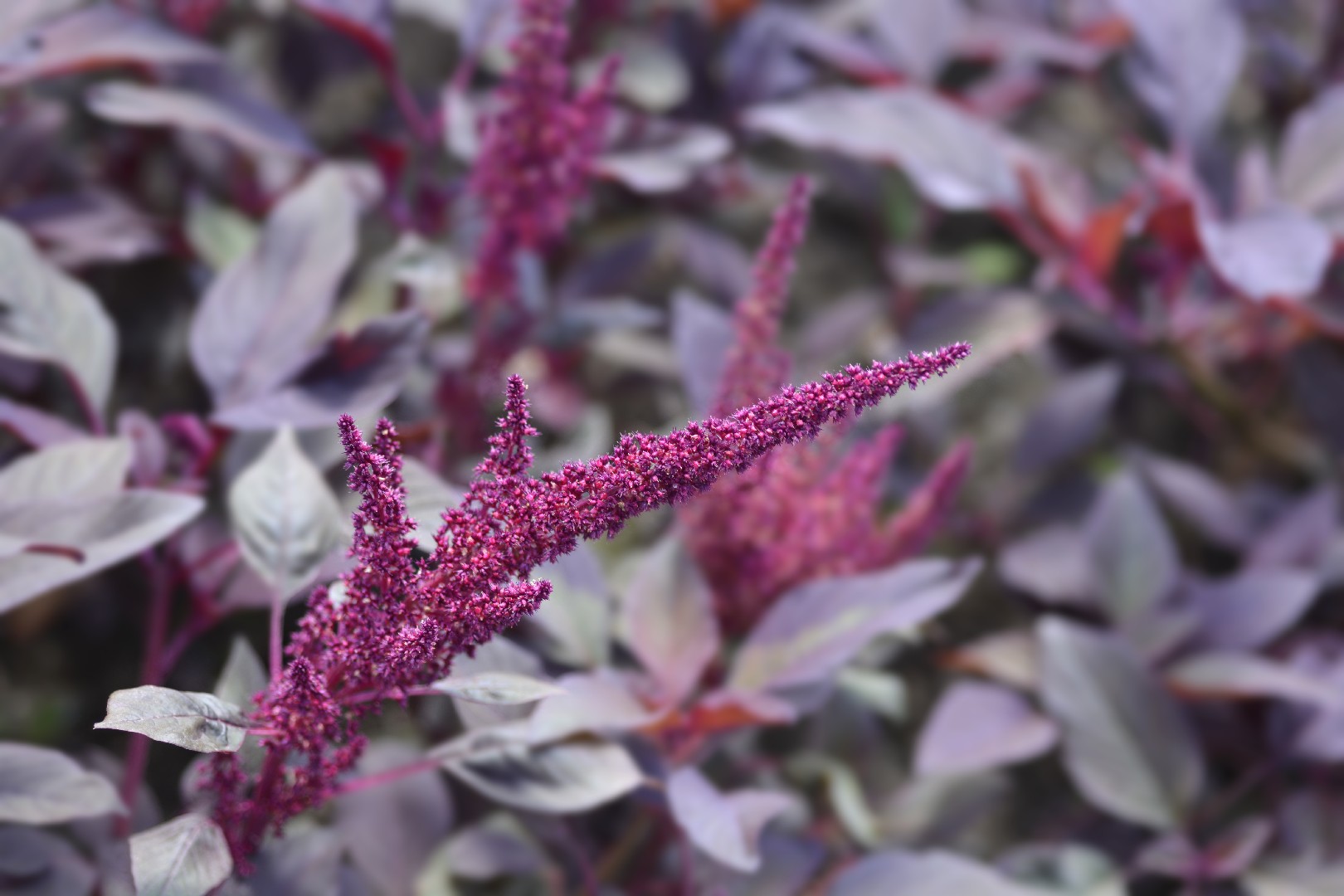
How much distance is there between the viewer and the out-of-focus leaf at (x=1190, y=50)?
1426 mm

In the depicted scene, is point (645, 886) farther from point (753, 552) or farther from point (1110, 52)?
point (1110, 52)

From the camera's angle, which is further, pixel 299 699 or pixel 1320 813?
A: pixel 1320 813

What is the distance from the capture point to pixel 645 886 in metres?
1.03

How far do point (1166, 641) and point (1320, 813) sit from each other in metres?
0.24

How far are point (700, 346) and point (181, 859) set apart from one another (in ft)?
2.15

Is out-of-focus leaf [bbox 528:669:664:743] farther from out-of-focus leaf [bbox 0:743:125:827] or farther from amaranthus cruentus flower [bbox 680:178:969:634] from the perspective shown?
out-of-focus leaf [bbox 0:743:125:827]

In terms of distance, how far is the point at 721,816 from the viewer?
0.85m

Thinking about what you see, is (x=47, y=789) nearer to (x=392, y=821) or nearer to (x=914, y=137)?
(x=392, y=821)

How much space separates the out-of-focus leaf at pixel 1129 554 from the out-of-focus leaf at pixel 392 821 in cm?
71

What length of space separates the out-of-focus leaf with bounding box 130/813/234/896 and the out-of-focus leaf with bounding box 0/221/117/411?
0.47 metres

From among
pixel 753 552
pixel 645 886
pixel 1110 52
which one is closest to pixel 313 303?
pixel 753 552

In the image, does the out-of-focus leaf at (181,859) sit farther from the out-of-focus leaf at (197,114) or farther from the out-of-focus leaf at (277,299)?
the out-of-focus leaf at (197,114)

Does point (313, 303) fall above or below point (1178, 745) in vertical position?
above

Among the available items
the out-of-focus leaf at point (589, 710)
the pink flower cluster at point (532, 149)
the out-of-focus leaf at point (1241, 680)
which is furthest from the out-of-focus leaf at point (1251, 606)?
the pink flower cluster at point (532, 149)
